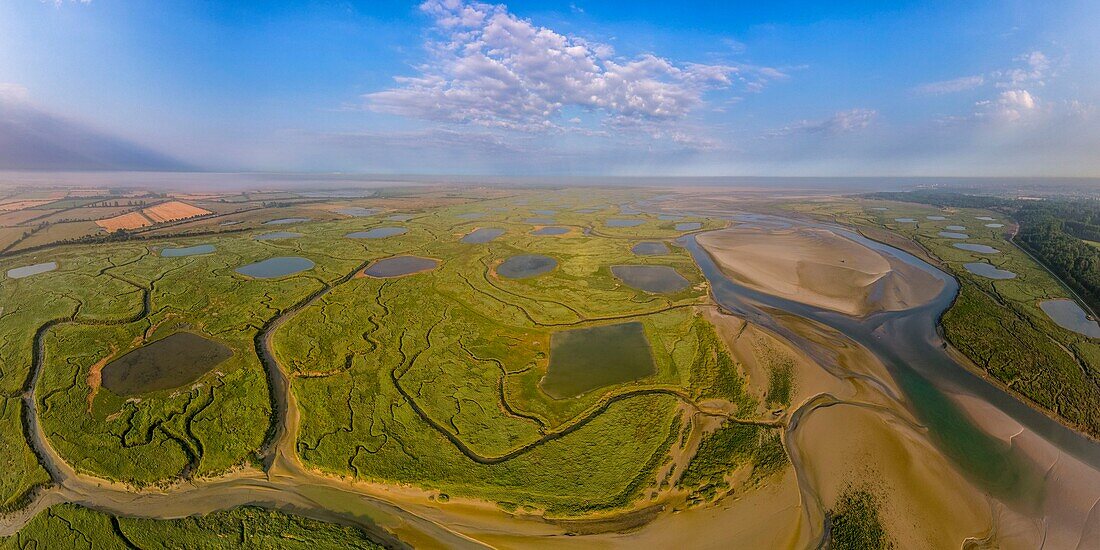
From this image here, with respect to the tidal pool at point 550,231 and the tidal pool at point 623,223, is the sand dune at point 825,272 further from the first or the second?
the tidal pool at point 550,231

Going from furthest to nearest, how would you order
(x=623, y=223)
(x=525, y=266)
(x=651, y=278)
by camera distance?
1. (x=623, y=223)
2. (x=525, y=266)
3. (x=651, y=278)

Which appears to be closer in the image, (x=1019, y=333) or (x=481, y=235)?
(x=1019, y=333)

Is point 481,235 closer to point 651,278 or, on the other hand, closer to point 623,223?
point 623,223

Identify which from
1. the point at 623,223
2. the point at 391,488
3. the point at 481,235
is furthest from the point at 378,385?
the point at 623,223

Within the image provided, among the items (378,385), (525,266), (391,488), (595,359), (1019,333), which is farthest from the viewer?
(525,266)

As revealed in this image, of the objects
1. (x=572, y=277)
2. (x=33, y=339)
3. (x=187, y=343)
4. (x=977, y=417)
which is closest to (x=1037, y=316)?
(x=977, y=417)

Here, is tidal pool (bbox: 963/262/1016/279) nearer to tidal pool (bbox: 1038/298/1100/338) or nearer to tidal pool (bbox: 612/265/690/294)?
Answer: tidal pool (bbox: 1038/298/1100/338)

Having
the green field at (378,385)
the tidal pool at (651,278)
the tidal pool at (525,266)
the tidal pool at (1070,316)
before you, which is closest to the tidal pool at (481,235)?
the tidal pool at (525,266)
